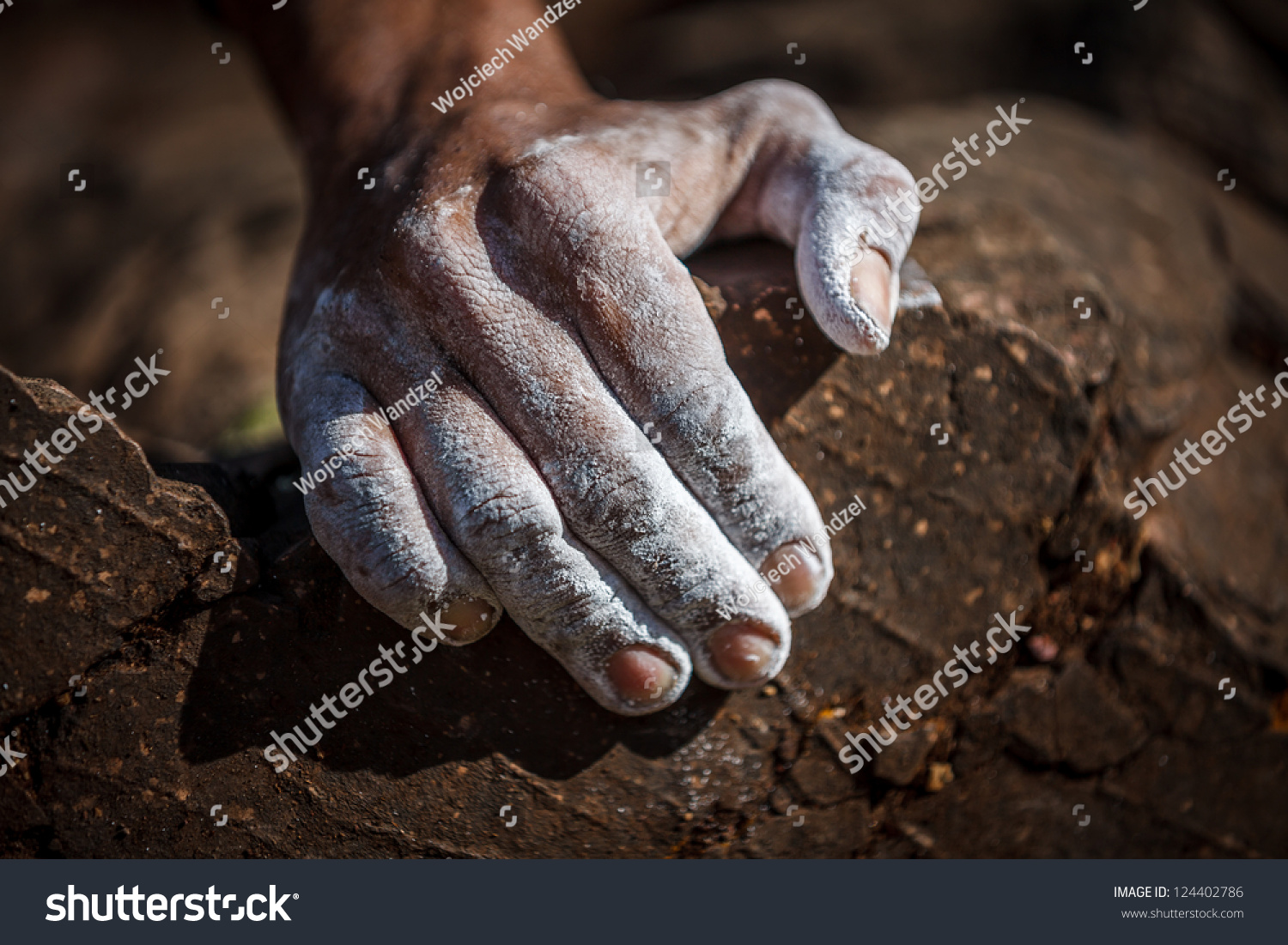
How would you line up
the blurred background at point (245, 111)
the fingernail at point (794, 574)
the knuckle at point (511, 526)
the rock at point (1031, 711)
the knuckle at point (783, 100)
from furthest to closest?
the blurred background at point (245, 111) < the rock at point (1031, 711) < the knuckle at point (783, 100) < the fingernail at point (794, 574) < the knuckle at point (511, 526)

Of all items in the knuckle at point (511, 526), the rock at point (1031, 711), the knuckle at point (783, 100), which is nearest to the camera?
the knuckle at point (511, 526)

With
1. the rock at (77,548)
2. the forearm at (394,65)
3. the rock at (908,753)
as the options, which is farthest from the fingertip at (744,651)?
the forearm at (394,65)

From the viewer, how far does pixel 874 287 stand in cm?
115

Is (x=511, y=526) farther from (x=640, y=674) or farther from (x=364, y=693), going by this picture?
(x=364, y=693)

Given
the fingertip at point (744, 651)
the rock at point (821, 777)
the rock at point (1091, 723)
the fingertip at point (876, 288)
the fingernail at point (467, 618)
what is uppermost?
the fingertip at point (876, 288)

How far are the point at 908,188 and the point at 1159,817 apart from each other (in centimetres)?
128

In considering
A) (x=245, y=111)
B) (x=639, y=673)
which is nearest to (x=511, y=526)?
(x=639, y=673)

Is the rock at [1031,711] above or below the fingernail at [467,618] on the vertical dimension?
below

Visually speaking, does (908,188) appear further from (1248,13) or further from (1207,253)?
(1248,13)

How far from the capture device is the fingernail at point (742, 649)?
1149mm

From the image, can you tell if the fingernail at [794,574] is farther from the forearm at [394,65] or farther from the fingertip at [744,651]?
the forearm at [394,65]

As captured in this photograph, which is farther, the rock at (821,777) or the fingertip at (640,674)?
the rock at (821,777)

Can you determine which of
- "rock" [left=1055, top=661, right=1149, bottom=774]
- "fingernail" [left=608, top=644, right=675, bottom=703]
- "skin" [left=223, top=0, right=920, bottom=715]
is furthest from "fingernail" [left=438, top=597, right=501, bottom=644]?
"rock" [left=1055, top=661, right=1149, bottom=774]

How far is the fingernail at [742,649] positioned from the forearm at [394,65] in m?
0.89
